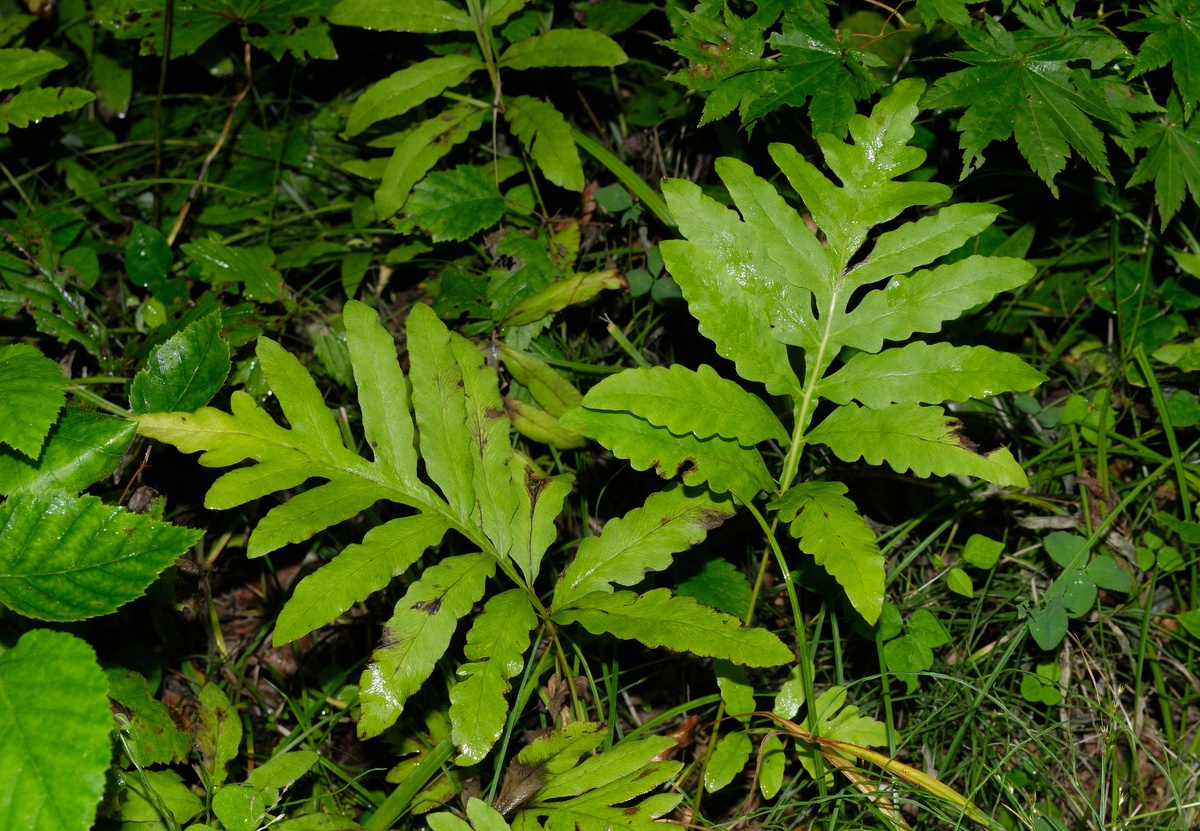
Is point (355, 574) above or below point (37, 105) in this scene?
below

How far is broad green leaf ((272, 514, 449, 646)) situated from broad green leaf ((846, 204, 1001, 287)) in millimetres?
1219

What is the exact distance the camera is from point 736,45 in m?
2.59

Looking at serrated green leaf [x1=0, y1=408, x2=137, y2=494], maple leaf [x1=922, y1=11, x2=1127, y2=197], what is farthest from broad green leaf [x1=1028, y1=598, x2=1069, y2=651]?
serrated green leaf [x1=0, y1=408, x2=137, y2=494]

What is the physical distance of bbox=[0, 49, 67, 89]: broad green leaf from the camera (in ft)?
9.65

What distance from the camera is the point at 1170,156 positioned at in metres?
2.62

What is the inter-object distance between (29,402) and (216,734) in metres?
0.95

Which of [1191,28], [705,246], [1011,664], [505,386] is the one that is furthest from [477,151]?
[1011,664]

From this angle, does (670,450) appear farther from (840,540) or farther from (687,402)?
(840,540)

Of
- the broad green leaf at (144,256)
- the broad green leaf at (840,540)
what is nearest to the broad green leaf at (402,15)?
the broad green leaf at (144,256)

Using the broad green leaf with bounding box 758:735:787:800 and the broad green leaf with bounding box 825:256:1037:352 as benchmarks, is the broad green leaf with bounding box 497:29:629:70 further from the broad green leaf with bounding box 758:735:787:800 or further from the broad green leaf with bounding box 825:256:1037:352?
the broad green leaf with bounding box 758:735:787:800

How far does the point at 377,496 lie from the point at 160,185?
2092 millimetres

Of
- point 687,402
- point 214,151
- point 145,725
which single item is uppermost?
point 214,151

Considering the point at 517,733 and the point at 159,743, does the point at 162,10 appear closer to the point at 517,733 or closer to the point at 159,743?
the point at 159,743

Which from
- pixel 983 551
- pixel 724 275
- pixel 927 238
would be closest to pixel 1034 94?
pixel 927 238
